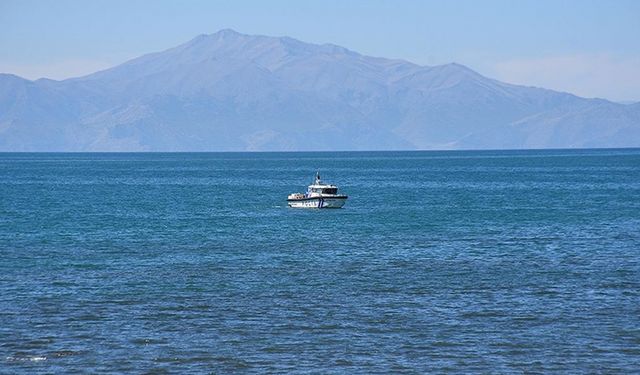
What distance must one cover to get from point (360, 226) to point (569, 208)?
2536cm

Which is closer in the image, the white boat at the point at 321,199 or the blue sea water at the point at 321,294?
the blue sea water at the point at 321,294

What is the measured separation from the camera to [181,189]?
14062 cm

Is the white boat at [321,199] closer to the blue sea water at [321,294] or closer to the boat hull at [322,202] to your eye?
the boat hull at [322,202]

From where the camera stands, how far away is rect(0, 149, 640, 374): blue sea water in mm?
32781

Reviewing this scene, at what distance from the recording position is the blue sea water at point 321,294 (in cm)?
3278

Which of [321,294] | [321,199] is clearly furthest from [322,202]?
[321,294]

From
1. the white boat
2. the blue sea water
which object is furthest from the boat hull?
the blue sea water

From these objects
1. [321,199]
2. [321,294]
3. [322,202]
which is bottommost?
[321,294]

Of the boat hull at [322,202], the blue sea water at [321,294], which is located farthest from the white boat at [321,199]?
the blue sea water at [321,294]

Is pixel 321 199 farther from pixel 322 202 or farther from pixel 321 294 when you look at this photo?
pixel 321 294

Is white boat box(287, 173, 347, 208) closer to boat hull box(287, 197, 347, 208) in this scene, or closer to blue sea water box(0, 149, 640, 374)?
boat hull box(287, 197, 347, 208)

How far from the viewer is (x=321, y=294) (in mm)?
43562

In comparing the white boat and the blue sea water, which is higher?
the white boat

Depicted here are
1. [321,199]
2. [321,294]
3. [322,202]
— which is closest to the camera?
[321,294]
